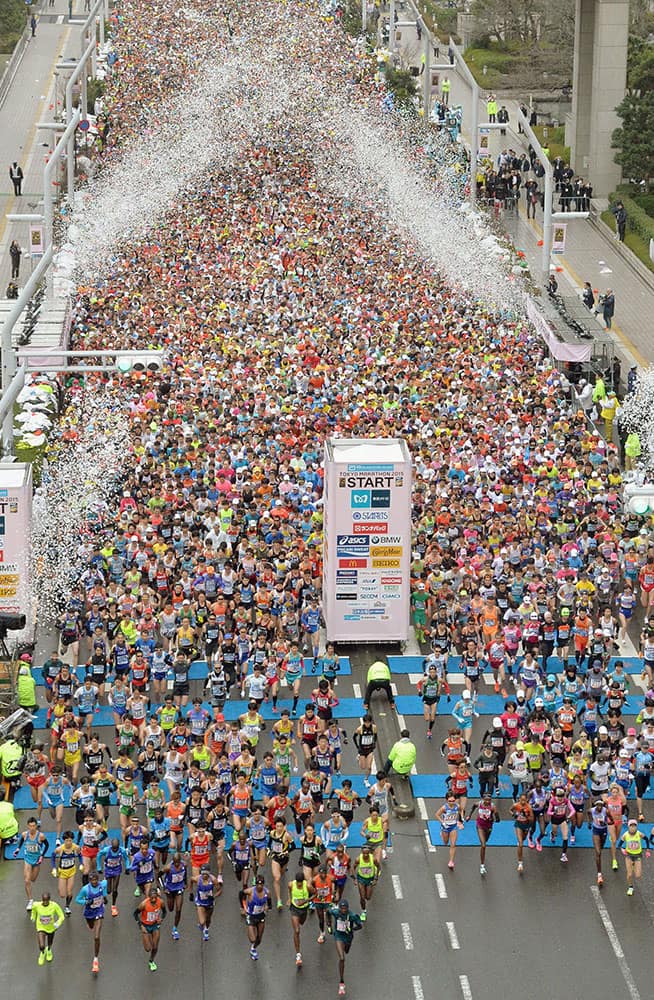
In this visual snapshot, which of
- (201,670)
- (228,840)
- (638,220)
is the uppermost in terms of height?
(228,840)

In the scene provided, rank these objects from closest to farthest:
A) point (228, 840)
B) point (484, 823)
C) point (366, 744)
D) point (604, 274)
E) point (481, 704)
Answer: point (484, 823), point (228, 840), point (366, 744), point (481, 704), point (604, 274)

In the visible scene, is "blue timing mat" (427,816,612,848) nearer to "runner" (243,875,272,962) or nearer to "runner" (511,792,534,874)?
"runner" (511,792,534,874)

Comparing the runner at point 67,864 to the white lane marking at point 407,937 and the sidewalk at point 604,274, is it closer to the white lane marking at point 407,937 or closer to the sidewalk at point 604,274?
the white lane marking at point 407,937

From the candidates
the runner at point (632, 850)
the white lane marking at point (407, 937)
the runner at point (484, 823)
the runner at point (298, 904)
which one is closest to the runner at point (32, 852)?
the runner at point (298, 904)

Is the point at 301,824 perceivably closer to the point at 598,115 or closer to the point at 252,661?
the point at 252,661

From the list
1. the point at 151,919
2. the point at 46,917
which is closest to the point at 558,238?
the point at 151,919

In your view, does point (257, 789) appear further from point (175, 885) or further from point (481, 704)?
point (481, 704)

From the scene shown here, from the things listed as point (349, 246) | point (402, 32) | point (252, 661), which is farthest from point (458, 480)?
point (402, 32)
